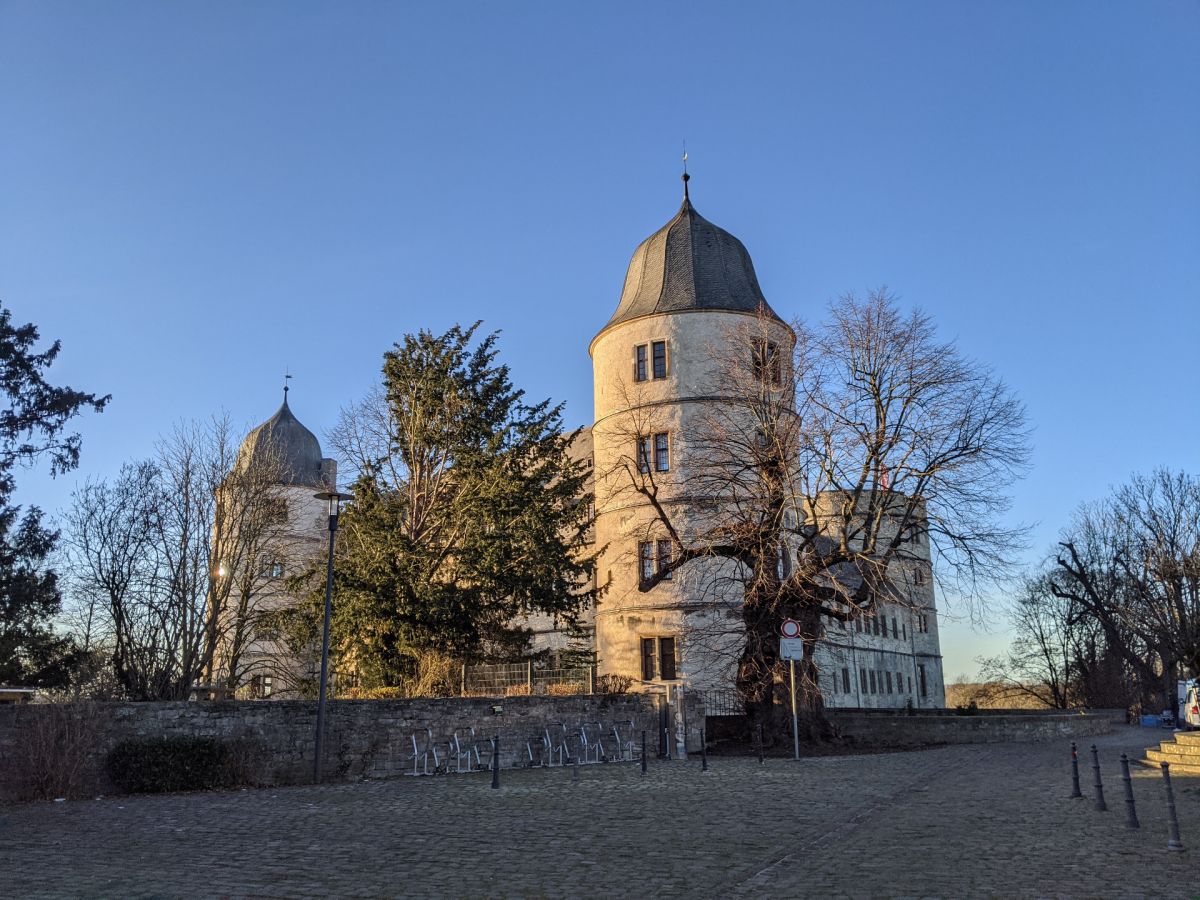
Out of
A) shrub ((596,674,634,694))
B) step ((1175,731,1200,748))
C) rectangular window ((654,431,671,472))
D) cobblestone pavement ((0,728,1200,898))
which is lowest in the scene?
cobblestone pavement ((0,728,1200,898))

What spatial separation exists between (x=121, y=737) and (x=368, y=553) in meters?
11.6

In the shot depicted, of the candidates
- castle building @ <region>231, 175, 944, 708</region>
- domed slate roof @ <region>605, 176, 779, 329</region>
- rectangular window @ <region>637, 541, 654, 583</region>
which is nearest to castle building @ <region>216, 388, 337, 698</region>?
castle building @ <region>231, 175, 944, 708</region>

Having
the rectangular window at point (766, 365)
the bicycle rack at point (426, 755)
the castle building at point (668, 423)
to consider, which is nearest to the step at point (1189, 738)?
the rectangular window at point (766, 365)

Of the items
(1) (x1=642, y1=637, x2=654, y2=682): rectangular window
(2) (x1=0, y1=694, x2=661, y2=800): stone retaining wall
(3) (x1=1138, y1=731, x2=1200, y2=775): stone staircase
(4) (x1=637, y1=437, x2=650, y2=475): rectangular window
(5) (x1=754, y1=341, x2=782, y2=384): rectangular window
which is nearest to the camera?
(2) (x1=0, y1=694, x2=661, y2=800): stone retaining wall

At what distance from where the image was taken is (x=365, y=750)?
19.5m

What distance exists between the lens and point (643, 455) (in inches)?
1261

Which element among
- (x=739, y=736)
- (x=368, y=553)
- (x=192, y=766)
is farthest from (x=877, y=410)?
(x=192, y=766)

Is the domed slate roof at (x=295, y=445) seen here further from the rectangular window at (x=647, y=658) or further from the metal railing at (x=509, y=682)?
the metal railing at (x=509, y=682)

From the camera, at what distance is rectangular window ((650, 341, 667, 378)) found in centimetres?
3566

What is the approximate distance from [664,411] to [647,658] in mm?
8322

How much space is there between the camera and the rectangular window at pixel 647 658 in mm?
34156

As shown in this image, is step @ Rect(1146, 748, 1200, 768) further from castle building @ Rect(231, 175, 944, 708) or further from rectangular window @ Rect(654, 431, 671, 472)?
rectangular window @ Rect(654, 431, 671, 472)

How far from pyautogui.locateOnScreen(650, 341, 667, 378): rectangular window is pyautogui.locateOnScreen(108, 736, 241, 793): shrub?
71.1ft

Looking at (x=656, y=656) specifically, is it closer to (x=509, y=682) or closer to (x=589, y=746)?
(x=509, y=682)
